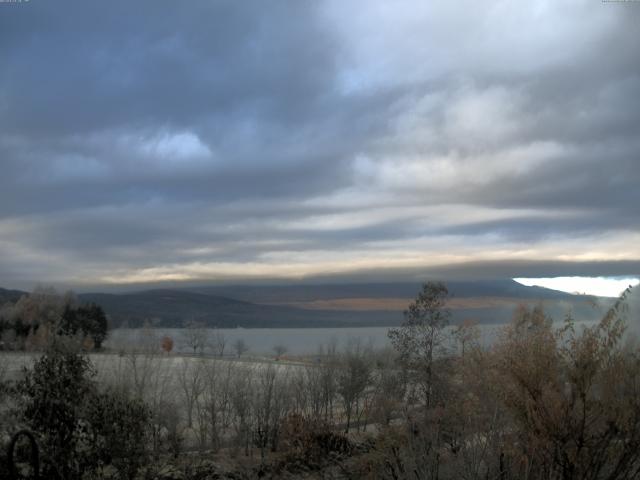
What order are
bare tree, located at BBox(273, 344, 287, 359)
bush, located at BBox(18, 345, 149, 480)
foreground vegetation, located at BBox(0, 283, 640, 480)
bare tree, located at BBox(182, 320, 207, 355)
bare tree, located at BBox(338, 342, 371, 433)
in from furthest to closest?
bare tree, located at BBox(273, 344, 287, 359) < bare tree, located at BBox(182, 320, 207, 355) < bare tree, located at BBox(338, 342, 371, 433) < bush, located at BBox(18, 345, 149, 480) < foreground vegetation, located at BBox(0, 283, 640, 480)

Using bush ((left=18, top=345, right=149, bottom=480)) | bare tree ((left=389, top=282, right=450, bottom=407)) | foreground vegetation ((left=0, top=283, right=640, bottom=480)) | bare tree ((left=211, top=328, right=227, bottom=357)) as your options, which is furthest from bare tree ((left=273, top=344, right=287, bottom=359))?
bush ((left=18, top=345, right=149, bottom=480))

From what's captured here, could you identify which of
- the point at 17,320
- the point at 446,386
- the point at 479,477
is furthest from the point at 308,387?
the point at 17,320

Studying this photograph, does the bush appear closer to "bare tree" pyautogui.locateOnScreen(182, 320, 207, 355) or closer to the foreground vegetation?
the foreground vegetation

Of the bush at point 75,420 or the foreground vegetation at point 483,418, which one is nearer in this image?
the foreground vegetation at point 483,418

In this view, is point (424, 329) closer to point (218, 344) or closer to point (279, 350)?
point (218, 344)

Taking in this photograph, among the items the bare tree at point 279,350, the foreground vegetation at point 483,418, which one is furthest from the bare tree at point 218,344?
the foreground vegetation at point 483,418

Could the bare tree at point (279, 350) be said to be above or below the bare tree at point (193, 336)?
below

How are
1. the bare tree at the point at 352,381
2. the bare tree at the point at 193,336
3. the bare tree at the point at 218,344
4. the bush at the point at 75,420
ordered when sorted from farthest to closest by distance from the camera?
the bare tree at the point at 193,336 → the bare tree at the point at 218,344 → the bare tree at the point at 352,381 → the bush at the point at 75,420

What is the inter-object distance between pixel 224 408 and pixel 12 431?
13812 millimetres

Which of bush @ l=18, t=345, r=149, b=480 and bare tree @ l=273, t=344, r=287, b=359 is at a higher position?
bush @ l=18, t=345, r=149, b=480

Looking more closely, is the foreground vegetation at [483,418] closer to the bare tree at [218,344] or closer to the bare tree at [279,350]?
the bare tree at [218,344]

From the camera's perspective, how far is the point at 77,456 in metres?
11.8

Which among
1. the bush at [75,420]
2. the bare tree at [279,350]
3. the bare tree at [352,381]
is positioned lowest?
the bare tree at [279,350]

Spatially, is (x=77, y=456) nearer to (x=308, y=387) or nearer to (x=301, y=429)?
(x=301, y=429)
